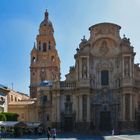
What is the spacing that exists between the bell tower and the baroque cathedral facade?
28439 millimetres

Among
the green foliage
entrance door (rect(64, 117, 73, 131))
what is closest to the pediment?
entrance door (rect(64, 117, 73, 131))

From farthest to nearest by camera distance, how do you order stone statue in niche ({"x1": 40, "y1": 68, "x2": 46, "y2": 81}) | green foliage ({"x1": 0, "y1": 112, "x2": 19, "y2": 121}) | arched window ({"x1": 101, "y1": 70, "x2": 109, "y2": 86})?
stone statue in niche ({"x1": 40, "y1": 68, "x2": 46, "y2": 81})
arched window ({"x1": 101, "y1": 70, "x2": 109, "y2": 86})
green foliage ({"x1": 0, "y1": 112, "x2": 19, "y2": 121})

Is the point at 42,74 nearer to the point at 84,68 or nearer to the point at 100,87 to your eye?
the point at 84,68

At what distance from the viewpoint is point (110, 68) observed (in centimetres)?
6956

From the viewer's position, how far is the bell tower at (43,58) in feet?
327

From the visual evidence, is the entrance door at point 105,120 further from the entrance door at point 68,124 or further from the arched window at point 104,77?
the entrance door at point 68,124

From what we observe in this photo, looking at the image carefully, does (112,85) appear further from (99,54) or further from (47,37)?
(47,37)

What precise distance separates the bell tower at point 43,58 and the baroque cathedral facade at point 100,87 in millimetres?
28439

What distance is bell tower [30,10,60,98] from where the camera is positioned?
99.8m

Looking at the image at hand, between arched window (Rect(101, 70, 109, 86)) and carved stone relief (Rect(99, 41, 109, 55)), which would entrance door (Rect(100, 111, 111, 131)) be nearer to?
arched window (Rect(101, 70, 109, 86))

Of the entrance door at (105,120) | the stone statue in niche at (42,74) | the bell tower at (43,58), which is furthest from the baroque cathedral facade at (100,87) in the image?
the bell tower at (43,58)

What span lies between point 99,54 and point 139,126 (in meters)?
12.9

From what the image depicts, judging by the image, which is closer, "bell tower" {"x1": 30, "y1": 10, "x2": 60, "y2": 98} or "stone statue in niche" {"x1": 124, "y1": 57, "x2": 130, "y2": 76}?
"stone statue in niche" {"x1": 124, "y1": 57, "x2": 130, "y2": 76}

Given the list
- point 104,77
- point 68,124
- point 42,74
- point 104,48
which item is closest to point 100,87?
point 104,77
